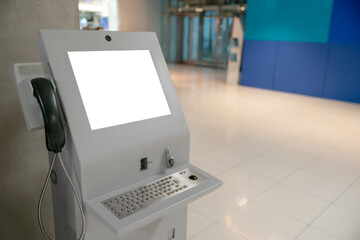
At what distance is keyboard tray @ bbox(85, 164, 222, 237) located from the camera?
3.18 feet

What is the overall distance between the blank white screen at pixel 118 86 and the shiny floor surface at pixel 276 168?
1247 millimetres

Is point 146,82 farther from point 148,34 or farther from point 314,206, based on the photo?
point 314,206

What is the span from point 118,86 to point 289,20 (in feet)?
23.2

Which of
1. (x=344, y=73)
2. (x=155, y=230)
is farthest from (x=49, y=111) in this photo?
(x=344, y=73)

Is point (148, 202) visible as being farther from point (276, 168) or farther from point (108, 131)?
point (276, 168)

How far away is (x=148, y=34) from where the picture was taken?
4.33ft

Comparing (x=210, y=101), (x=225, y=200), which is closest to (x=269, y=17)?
(x=210, y=101)

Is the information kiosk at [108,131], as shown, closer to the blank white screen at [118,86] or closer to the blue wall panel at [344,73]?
the blank white screen at [118,86]

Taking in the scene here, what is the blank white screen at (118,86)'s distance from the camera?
43.2 inches

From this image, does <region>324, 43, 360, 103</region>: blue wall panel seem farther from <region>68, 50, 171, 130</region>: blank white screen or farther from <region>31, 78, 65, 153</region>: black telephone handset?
<region>31, 78, 65, 153</region>: black telephone handset

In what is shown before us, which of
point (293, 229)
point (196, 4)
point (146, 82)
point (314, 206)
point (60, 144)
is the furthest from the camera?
point (196, 4)

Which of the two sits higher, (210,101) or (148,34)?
(148,34)

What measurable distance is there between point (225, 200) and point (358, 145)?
2.43 meters

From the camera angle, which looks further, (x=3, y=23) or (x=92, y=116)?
(x=3, y=23)
